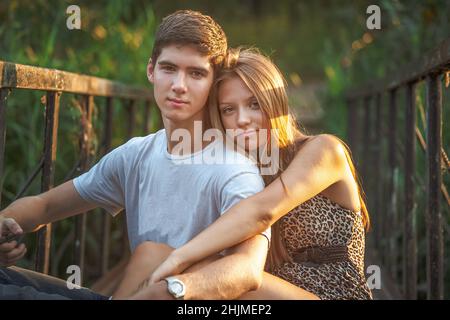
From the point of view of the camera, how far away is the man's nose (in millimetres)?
1970

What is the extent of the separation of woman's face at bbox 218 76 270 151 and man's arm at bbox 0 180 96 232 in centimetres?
51

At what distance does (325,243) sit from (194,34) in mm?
727

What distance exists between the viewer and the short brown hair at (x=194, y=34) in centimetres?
198

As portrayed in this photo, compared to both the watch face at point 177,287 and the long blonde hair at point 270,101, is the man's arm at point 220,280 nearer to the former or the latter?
the watch face at point 177,287

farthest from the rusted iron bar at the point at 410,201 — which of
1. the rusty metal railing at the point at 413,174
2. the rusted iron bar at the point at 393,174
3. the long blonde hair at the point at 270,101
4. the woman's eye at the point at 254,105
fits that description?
the woman's eye at the point at 254,105

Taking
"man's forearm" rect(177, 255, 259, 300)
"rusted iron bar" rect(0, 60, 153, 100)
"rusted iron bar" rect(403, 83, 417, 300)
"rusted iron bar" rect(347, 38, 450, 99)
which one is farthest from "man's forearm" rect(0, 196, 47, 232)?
"rusted iron bar" rect(403, 83, 417, 300)

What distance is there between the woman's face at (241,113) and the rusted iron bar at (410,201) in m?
1.14

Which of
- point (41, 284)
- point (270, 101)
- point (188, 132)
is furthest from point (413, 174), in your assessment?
point (41, 284)

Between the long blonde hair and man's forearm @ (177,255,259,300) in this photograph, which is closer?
man's forearm @ (177,255,259,300)

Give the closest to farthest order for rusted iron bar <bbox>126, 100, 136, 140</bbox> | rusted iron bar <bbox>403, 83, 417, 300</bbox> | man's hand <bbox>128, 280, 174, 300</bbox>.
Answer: man's hand <bbox>128, 280, 174, 300</bbox>, rusted iron bar <bbox>403, 83, 417, 300</bbox>, rusted iron bar <bbox>126, 100, 136, 140</bbox>

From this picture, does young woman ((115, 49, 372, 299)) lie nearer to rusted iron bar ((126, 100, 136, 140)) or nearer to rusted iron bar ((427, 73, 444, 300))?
rusted iron bar ((427, 73, 444, 300))

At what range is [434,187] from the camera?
250cm
